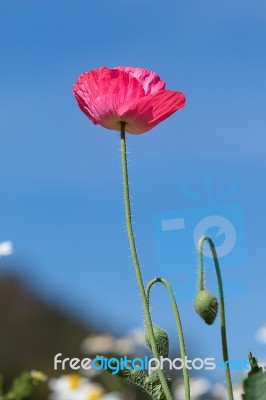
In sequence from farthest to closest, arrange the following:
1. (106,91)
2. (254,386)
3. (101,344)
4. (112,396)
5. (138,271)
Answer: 1. (101,344)
2. (112,396)
3. (106,91)
4. (138,271)
5. (254,386)

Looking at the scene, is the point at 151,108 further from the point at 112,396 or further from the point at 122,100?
the point at 112,396

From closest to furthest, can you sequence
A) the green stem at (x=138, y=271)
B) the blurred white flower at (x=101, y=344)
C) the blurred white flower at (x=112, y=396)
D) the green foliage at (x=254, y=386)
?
the green foliage at (x=254, y=386) < the green stem at (x=138, y=271) < the blurred white flower at (x=112, y=396) < the blurred white flower at (x=101, y=344)

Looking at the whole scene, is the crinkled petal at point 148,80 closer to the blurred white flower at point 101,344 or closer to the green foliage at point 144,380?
the green foliage at point 144,380

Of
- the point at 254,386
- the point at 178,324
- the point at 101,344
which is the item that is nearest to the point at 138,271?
the point at 178,324

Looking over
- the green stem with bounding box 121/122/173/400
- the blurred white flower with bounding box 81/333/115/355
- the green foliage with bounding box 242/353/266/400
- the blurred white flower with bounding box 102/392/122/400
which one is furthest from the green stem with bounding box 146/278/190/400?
the blurred white flower with bounding box 81/333/115/355

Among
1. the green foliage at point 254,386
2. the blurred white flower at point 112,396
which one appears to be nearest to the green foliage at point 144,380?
the green foliage at point 254,386

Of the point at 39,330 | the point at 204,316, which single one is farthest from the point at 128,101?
the point at 39,330

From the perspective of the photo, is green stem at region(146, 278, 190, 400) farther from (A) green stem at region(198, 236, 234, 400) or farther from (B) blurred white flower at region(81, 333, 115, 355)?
(B) blurred white flower at region(81, 333, 115, 355)
